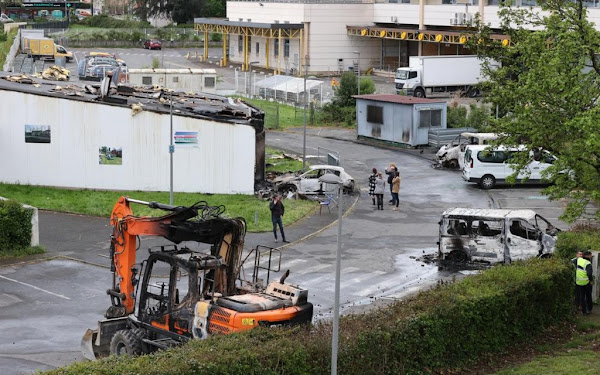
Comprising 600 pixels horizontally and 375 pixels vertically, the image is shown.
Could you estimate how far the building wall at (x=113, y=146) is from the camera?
37.9 metres

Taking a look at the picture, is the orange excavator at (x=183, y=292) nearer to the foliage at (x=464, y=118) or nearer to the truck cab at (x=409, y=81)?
the foliage at (x=464, y=118)

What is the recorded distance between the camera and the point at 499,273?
21062 mm

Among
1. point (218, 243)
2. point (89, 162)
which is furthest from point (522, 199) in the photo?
point (218, 243)

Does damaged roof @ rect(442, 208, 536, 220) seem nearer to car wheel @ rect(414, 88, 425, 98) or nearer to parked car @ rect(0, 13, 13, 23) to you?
car wheel @ rect(414, 88, 425, 98)

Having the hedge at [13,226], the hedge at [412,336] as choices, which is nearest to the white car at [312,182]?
the hedge at [13,226]

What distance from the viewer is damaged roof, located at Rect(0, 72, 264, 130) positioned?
38188mm

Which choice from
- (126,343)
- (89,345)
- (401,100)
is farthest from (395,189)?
(126,343)

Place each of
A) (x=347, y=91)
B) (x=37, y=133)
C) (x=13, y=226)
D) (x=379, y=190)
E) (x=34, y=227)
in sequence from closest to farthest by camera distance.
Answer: (x=13, y=226) → (x=34, y=227) → (x=379, y=190) → (x=37, y=133) → (x=347, y=91)

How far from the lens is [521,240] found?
28.3 meters

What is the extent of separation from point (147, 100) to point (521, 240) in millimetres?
18071

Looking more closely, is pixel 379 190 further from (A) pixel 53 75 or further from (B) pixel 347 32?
(B) pixel 347 32

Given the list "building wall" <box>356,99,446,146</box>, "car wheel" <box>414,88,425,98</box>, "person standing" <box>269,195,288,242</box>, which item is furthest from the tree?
"car wheel" <box>414,88,425,98</box>

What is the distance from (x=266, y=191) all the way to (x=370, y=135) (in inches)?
612

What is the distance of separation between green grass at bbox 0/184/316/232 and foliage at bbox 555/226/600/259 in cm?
1107
